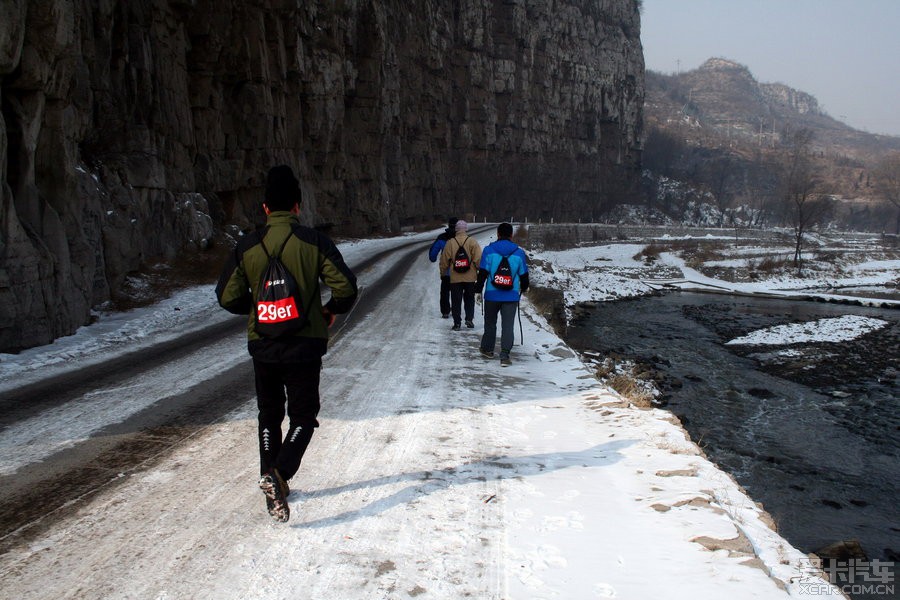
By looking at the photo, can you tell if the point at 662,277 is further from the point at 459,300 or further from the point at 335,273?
the point at 335,273

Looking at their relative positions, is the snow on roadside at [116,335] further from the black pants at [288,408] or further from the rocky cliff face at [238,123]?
the black pants at [288,408]

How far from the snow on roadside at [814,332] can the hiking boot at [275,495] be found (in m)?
23.7

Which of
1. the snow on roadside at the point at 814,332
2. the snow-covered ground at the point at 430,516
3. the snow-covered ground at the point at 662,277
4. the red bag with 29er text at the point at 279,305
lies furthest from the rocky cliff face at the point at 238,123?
the snow on roadside at the point at 814,332

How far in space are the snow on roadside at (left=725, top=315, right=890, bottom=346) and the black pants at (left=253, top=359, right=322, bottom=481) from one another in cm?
2357

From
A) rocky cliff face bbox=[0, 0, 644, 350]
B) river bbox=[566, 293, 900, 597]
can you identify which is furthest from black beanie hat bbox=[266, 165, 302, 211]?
river bbox=[566, 293, 900, 597]

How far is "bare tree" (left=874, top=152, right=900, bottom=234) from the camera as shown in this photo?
147250 mm

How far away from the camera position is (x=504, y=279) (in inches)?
386

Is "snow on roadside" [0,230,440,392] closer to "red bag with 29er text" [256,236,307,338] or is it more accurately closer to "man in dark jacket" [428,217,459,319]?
"man in dark jacket" [428,217,459,319]

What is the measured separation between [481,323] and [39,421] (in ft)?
29.3

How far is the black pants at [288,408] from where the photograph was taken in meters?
4.30

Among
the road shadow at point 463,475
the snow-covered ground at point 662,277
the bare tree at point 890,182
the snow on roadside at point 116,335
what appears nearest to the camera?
the road shadow at point 463,475

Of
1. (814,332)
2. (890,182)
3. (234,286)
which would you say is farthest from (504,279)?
(890,182)

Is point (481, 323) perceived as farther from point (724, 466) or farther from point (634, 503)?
point (634, 503)

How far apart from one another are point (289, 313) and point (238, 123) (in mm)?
29828
